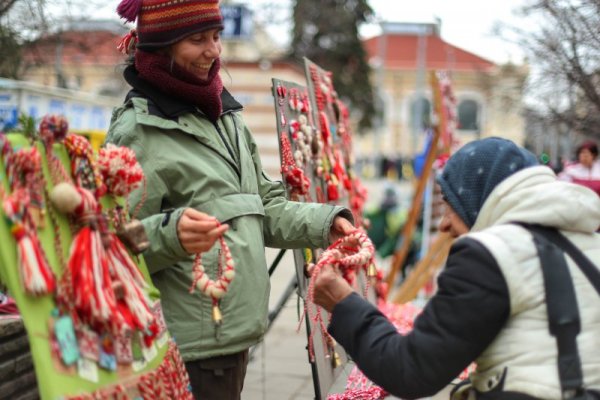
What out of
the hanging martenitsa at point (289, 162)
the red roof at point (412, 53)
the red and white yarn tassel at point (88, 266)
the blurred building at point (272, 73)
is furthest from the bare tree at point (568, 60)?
the red roof at point (412, 53)

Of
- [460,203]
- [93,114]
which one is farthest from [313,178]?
[93,114]

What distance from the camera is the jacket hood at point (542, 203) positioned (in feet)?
5.65

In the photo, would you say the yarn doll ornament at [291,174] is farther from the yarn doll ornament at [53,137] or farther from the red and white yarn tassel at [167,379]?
the yarn doll ornament at [53,137]

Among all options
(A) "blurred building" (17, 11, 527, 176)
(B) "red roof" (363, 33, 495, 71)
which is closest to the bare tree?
(A) "blurred building" (17, 11, 527, 176)

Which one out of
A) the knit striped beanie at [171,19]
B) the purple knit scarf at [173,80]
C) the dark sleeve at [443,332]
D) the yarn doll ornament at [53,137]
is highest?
the knit striped beanie at [171,19]

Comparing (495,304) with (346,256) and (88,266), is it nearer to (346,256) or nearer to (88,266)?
(346,256)

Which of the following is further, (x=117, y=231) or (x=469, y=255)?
(x=117, y=231)

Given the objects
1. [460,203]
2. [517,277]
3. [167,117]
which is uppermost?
[167,117]

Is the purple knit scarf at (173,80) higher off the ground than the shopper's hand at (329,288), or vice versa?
the purple knit scarf at (173,80)

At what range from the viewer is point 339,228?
243 centimetres

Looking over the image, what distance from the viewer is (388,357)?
1793 millimetres

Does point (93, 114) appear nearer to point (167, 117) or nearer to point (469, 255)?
point (167, 117)

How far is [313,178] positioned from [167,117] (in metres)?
1.52

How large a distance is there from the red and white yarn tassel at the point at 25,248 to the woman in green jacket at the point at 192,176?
48cm
